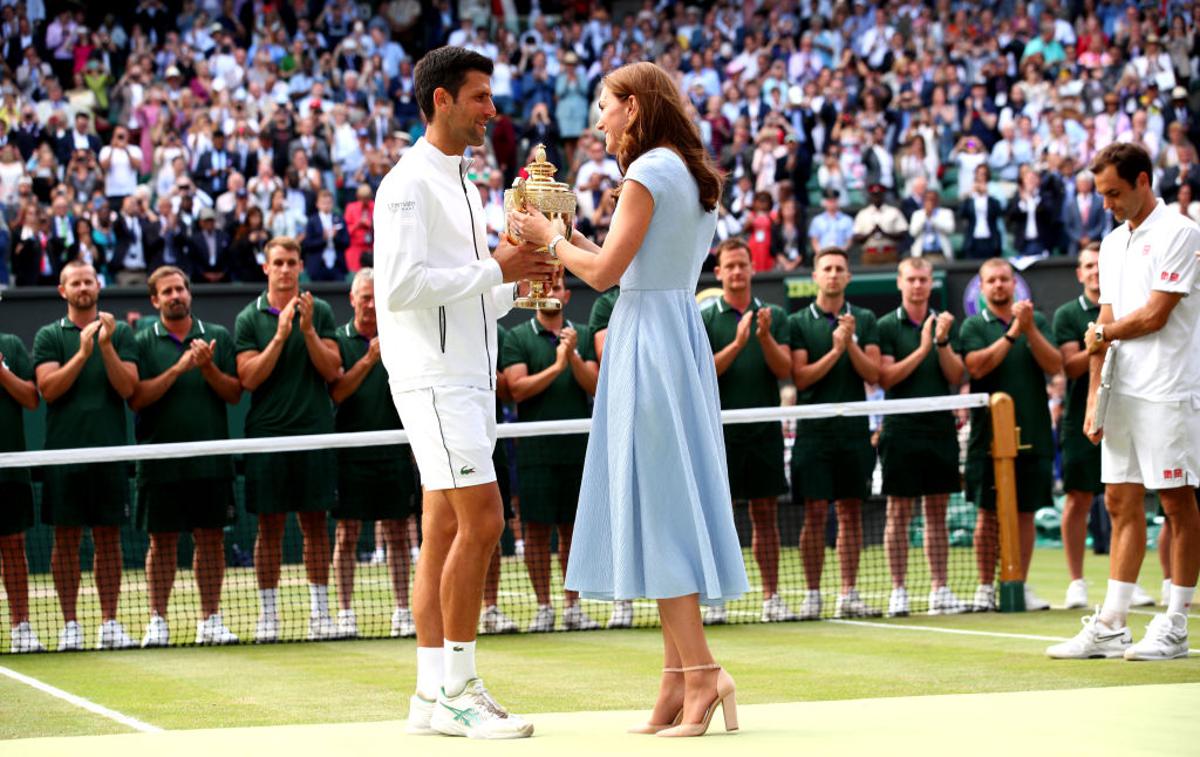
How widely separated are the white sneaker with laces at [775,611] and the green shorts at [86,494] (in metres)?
4.23

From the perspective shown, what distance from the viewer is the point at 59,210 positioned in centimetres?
2145

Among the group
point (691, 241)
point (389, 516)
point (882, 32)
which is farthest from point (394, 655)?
point (882, 32)

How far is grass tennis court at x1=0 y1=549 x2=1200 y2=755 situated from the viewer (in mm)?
7340

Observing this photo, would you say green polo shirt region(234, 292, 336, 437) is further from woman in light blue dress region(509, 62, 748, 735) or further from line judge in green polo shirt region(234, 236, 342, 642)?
woman in light blue dress region(509, 62, 748, 735)

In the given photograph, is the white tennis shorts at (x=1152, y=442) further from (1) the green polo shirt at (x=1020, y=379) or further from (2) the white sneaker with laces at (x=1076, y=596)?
(1) the green polo shirt at (x=1020, y=379)

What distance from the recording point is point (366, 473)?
11.2 meters

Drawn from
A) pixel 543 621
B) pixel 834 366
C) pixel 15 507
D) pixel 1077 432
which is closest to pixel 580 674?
pixel 543 621

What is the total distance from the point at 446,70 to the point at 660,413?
4.89ft

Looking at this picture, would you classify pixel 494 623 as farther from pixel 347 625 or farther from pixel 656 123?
pixel 656 123

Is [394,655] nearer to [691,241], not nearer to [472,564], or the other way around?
[472,564]

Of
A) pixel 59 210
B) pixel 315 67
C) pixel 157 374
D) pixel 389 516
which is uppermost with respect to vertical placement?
pixel 315 67

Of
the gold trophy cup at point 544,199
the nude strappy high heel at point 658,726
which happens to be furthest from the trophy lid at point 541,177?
the nude strappy high heel at point 658,726

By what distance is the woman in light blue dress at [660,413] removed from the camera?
595 cm

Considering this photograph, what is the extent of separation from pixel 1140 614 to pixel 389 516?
4850 millimetres
